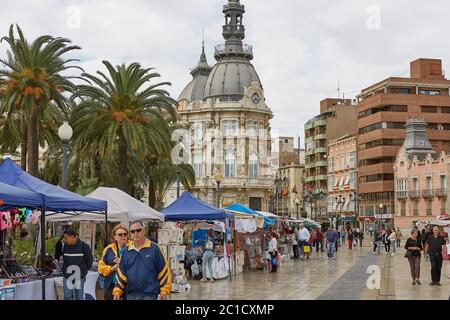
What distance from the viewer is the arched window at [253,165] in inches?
3551

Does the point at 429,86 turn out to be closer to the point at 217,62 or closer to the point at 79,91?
the point at 217,62

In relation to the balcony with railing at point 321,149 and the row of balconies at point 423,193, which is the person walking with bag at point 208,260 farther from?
the balcony with railing at point 321,149

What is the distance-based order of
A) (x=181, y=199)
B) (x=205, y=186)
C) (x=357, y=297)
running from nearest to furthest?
(x=357, y=297) < (x=181, y=199) < (x=205, y=186)

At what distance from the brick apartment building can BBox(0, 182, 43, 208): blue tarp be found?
81.2m

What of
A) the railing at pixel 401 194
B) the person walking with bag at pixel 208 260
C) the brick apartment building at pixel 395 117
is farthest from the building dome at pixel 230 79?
the person walking with bag at pixel 208 260

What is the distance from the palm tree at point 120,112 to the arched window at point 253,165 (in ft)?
192

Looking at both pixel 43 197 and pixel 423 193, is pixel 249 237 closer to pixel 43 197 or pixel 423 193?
pixel 43 197

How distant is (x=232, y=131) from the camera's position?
295 ft

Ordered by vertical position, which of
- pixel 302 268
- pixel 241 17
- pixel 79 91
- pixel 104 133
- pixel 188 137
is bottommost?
pixel 302 268

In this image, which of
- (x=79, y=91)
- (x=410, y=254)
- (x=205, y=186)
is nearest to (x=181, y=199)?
(x=410, y=254)

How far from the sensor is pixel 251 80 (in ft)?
304

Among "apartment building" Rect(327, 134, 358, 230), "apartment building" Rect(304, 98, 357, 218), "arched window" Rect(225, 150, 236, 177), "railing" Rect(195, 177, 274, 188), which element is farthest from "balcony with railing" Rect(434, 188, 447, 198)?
"apartment building" Rect(304, 98, 357, 218)
